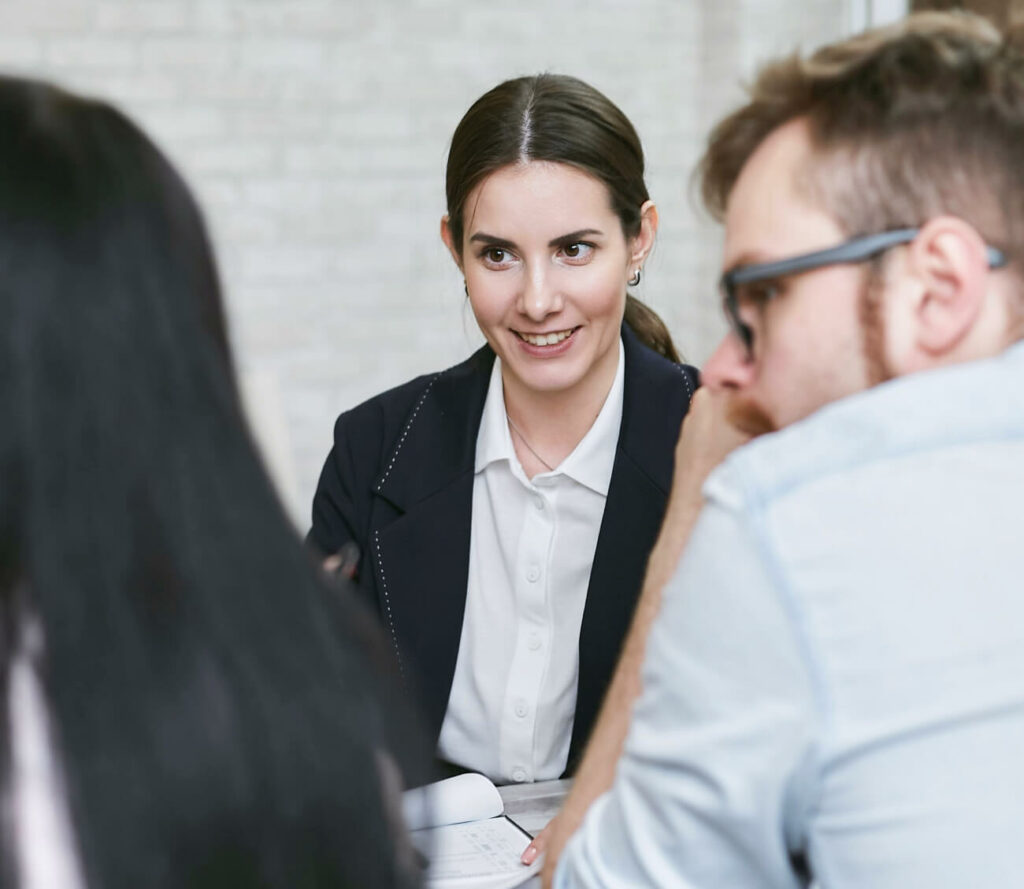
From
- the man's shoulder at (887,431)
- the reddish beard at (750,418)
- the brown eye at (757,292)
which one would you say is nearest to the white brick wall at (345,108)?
the reddish beard at (750,418)

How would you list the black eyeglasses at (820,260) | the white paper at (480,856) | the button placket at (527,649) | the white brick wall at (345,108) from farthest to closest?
the white brick wall at (345,108) → the button placket at (527,649) → the white paper at (480,856) → the black eyeglasses at (820,260)

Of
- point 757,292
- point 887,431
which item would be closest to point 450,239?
point 757,292

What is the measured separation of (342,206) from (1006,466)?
278cm

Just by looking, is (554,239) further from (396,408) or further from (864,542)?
(864,542)

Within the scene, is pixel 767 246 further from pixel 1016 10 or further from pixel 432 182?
pixel 432 182

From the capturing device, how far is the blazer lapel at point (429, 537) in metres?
1.64

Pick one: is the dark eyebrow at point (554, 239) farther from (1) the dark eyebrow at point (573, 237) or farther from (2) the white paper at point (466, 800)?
(2) the white paper at point (466, 800)

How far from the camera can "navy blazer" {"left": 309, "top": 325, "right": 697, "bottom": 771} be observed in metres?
1.61

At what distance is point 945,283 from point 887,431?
0.14m

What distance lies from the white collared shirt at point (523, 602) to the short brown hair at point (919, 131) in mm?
907

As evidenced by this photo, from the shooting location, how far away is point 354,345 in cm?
333

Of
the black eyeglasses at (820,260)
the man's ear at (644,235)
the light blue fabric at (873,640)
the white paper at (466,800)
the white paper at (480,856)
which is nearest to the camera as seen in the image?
the light blue fabric at (873,640)

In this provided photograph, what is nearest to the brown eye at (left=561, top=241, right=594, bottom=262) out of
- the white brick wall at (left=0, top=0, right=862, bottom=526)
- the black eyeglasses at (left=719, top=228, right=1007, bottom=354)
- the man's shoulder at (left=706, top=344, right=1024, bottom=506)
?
the black eyeglasses at (left=719, top=228, right=1007, bottom=354)

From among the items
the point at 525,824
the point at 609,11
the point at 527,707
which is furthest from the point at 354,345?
the point at 525,824
